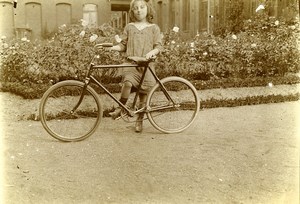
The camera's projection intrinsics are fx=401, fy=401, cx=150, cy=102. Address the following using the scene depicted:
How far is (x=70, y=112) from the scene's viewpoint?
3828 millimetres

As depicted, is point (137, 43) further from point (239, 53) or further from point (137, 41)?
point (239, 53)

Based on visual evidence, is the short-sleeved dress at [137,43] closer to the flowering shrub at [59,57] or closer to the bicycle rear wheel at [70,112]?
the bicycle rear wheel at [70,112]

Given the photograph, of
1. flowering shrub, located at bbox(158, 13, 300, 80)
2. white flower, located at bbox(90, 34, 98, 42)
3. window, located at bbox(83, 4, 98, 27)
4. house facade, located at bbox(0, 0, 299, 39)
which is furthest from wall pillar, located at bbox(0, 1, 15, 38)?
flowering shrub, located at bbox(158, 13, 300, 80)

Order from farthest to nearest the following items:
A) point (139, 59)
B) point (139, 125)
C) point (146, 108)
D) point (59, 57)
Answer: point (59, 57), point (139, 125), point (146, 108), point (139, 59)

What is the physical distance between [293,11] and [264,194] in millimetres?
4103

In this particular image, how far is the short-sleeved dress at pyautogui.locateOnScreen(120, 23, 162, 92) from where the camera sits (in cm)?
401

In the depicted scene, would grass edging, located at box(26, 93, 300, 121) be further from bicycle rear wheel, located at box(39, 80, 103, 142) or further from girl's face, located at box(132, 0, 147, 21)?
bicycle rear wheel, located at box(39, 80, 103, 142)

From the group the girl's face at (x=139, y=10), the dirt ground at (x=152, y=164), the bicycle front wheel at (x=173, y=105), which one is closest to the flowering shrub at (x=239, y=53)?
the bicycle front wheel at (x=173, y=105)

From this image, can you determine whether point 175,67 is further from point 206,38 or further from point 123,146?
point 123,146

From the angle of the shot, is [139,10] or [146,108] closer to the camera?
[139,10]

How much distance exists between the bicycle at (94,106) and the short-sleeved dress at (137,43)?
9cm

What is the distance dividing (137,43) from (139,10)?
1.06 feet

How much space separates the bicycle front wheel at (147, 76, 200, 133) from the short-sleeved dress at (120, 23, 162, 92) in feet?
0.80

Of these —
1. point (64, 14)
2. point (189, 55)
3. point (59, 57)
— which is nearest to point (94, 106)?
point (64, 14)
